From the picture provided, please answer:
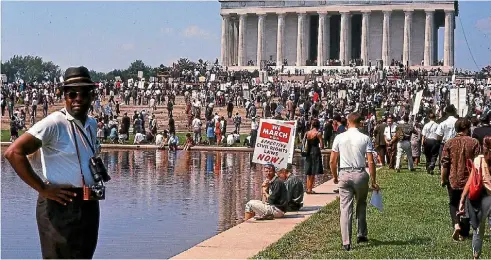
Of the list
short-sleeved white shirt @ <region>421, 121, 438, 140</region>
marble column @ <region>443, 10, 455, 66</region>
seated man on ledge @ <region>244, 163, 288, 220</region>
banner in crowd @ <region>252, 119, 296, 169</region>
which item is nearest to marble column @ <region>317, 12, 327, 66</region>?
marble column @ <region>443, 10, 455, 66</region>

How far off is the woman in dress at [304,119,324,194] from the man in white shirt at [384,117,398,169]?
657cm

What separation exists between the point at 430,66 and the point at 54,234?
8679 cm

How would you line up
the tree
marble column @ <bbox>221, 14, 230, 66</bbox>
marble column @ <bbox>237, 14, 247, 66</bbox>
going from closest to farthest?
the tree → marble column @ <bbox>237, 14, 247, 66</bbox> → marble column @ <bbox>221, 14, 230, 66</bbox>

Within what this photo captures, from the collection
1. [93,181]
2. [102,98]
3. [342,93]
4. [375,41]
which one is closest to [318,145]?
[93,181]

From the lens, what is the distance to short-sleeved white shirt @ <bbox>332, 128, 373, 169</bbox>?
1209cm

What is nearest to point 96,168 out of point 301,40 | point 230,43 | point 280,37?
point 301,40

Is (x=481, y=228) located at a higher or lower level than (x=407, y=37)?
lower

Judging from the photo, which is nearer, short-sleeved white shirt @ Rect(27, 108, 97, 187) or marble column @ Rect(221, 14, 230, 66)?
short-sleeved white shirt @ Rect(27, 108, 97, 187)

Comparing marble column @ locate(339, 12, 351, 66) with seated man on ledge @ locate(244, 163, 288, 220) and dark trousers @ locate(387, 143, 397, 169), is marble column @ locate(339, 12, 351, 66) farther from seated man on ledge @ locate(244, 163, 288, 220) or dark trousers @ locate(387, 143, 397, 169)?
seated man on ledge @ locate(244, 163, 288, 220)

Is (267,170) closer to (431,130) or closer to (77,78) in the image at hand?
(431,130)

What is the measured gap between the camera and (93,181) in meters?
6.81

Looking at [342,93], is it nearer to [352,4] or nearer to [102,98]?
[102,98]

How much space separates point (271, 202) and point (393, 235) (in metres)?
3.24

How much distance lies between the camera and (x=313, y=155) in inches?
789
